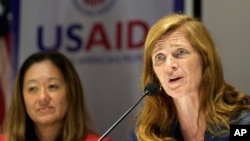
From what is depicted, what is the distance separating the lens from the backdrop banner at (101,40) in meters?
2.21

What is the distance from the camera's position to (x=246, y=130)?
1219 mm

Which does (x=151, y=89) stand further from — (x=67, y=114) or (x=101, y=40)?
(x=101, y=40)

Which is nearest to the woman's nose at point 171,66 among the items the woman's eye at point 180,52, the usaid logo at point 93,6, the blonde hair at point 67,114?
the woman's eye at point 180,52

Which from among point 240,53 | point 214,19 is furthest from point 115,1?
point 240,53

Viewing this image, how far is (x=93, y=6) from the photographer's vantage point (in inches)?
91.6

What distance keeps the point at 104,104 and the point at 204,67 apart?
2.87 ft

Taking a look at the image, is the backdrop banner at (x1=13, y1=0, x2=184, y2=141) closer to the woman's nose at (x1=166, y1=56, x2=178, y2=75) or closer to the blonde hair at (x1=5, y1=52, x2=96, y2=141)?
the blonde hair at (x1=5, y1=52, x2=96, y2=141)

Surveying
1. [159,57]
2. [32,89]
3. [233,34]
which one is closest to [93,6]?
[32,89]

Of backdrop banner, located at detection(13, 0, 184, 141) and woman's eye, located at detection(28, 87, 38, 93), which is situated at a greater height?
backdrop banner, located at detection(13, 0, 184, 141)

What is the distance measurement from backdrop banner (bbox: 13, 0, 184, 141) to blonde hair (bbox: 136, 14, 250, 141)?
0.64m

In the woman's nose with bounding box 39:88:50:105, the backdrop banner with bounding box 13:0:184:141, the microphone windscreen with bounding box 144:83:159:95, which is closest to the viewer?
the microphone windscreen with bounding box 144:83:159:95

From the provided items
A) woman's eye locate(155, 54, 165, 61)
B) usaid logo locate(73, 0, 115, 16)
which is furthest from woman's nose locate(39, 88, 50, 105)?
woman's eye locate(155, 54, 165, 61)

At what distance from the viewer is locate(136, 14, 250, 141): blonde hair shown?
145cm

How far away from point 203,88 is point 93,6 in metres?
0.98
